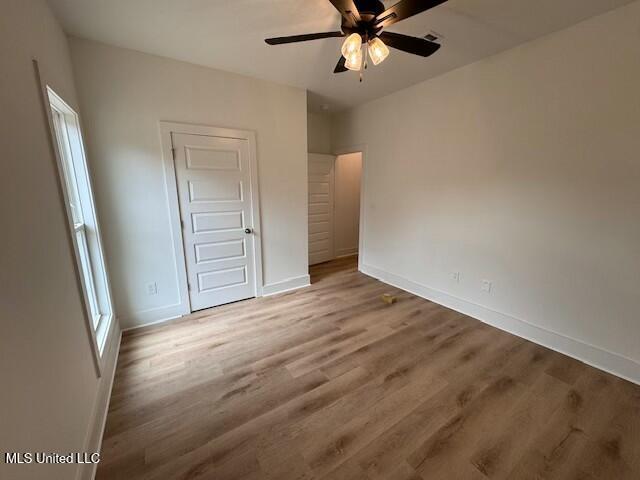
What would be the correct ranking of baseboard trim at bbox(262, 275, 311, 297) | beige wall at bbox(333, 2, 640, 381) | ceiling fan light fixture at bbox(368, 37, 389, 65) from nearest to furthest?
ceiling fan light fixture at bbox(368, 37, 389, 65) → beige wall at bbox(333, 2, 640, 381) → baseboard trim at bbox(262, 275, 311, 297)

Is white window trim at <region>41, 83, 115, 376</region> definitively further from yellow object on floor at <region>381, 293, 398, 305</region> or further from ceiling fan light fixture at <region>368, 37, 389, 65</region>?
yellow object on floor at <region>381, 293, 398, 305</region>

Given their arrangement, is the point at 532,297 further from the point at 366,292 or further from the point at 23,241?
the point at 23,241

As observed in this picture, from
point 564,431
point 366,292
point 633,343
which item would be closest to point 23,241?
point 564,431

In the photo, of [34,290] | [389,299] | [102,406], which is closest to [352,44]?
[34,290]

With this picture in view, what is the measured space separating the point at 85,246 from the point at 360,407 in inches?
100

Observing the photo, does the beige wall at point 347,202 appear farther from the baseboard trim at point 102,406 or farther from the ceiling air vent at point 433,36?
the baseboard trim at point 102,406

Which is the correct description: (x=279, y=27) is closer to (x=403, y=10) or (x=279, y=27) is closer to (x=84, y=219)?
(x=403, y=10)

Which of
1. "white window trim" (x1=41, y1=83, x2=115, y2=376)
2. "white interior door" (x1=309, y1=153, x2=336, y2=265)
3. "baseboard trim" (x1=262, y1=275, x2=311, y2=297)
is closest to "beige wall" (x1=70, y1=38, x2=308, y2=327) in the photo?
"white window trim" (x1=41, y1=83, x2=115, y2=376)

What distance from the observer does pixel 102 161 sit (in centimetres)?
239

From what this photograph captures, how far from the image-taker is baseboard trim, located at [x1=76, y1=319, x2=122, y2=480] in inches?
52.1

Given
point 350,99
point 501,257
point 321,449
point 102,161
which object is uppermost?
point 350,99

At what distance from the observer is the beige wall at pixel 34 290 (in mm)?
879

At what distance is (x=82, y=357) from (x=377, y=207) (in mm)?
3585

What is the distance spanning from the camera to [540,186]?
2.32 meters
